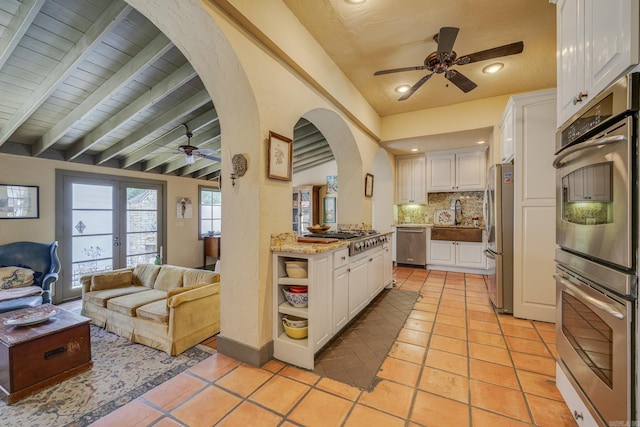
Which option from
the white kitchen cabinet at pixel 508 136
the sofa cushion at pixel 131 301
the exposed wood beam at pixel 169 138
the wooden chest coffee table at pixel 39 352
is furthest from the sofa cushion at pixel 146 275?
the white kitchen cabinet at pixel 508 136

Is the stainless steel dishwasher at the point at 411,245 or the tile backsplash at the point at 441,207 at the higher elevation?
the tile backsplash at the point at 441,207

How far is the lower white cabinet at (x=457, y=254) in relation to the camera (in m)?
5.14

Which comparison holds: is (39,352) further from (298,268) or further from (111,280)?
(298,268)

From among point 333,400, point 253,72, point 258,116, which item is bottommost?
point 333,400

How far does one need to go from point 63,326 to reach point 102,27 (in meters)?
2.46

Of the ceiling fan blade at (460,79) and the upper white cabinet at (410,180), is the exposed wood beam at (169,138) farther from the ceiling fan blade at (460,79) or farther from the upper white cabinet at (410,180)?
the upper white cabinet at (410,180)

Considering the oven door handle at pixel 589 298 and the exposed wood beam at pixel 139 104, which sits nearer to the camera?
the oven door handle at pixel 589 298

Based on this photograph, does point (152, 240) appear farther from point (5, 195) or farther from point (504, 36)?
point (504, 36)

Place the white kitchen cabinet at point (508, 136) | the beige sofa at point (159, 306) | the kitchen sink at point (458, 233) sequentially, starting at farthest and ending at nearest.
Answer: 1. the kitchen sink at point (458, 233)
2. the white kitchen cabinet at point (508, 136)
3. the beige sofa at point (159, 306)

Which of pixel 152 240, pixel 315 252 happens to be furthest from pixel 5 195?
pixel 315 252

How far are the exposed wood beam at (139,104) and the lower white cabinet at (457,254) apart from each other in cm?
524

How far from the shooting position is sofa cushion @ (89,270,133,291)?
11.3 feet

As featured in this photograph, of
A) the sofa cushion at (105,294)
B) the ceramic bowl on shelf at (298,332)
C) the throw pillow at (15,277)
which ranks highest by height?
the throw pillow at (15,277)

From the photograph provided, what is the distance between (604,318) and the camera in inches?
44.0
